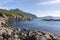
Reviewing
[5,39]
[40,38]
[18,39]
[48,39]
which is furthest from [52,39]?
[5,39]

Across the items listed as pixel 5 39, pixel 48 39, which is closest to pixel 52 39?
pixel 48 39

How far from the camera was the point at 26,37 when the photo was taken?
3975 cm

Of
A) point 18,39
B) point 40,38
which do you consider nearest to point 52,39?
point 40,38

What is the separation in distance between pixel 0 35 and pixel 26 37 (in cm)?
595

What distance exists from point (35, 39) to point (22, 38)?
4.50 metres

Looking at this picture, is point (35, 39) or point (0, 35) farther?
point (0, 35)

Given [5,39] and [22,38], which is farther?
[22,38]

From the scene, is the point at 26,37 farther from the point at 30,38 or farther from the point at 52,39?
the point at 52,39

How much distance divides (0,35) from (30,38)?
7.06 meters

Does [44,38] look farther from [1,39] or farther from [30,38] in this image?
[1,39]

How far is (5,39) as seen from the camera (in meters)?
36.7

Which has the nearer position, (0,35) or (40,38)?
(40,38)

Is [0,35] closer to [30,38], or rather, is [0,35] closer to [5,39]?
[5,39]

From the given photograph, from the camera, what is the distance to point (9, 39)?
121ft
